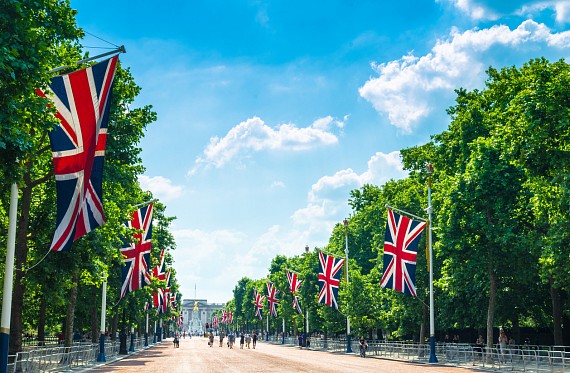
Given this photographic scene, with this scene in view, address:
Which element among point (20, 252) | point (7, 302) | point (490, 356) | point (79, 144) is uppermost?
point (79, 144)

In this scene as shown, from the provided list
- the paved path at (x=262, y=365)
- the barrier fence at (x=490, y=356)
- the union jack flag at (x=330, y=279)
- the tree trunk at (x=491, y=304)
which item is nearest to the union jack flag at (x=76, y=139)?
the paved path at (x=262, y=365)

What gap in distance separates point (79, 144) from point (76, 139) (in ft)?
0.60

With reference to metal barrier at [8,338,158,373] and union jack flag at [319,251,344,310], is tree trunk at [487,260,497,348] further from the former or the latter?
metal barrier at [8,338,158,373]

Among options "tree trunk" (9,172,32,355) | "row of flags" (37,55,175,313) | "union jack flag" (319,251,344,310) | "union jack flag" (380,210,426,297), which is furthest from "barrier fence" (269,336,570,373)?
"tree trunk" (9,172,32,355)

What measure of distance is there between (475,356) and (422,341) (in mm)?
14758

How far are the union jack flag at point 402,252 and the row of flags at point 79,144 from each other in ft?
79.1

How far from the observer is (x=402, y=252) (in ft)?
127

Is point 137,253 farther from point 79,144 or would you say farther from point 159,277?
point 159,277

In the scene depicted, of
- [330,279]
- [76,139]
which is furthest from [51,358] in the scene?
[330,279]

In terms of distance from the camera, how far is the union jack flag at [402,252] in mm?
38594

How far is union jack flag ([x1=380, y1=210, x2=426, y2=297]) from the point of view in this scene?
3859 centimetres

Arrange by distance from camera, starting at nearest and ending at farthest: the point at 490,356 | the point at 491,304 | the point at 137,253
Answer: the point at 490,356 → the point at 137,253 → the point at 491,304

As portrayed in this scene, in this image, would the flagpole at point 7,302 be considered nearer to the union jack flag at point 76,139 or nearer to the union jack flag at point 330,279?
the union jack flag at point 76,139

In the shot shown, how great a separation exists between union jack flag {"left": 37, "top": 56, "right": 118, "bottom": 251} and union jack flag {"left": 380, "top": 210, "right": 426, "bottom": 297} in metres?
24.5
